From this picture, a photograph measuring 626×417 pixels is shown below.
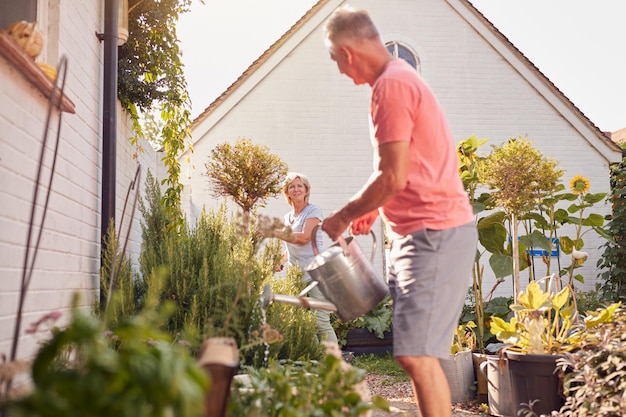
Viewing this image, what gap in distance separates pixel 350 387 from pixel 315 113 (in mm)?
8354

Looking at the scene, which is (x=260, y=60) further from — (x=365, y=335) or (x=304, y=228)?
(x=304, y=228)

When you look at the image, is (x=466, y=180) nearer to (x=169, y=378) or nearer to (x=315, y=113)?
(x=169, y=378)

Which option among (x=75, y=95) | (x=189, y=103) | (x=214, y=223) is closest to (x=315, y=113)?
(x=189, y=103)

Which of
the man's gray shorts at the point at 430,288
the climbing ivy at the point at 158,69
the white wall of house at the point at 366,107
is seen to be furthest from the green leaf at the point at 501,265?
the white wall of house at the point at 366,107

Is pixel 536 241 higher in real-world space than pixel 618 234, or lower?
lower

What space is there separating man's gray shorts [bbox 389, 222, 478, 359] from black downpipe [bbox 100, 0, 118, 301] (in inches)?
73.7

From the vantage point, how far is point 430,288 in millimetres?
2193

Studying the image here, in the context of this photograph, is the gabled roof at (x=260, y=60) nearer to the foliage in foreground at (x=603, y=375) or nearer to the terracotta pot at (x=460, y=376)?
the terracotta pot at (x=460, y=376)

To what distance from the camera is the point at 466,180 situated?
4965mm

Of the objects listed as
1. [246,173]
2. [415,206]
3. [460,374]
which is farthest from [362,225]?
[246,173]

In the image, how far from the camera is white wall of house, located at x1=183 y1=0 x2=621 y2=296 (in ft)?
31.5

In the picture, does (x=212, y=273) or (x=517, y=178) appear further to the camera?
(x=517, y=178)

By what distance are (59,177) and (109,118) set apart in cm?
90

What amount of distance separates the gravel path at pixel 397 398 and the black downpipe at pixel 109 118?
191 cm
